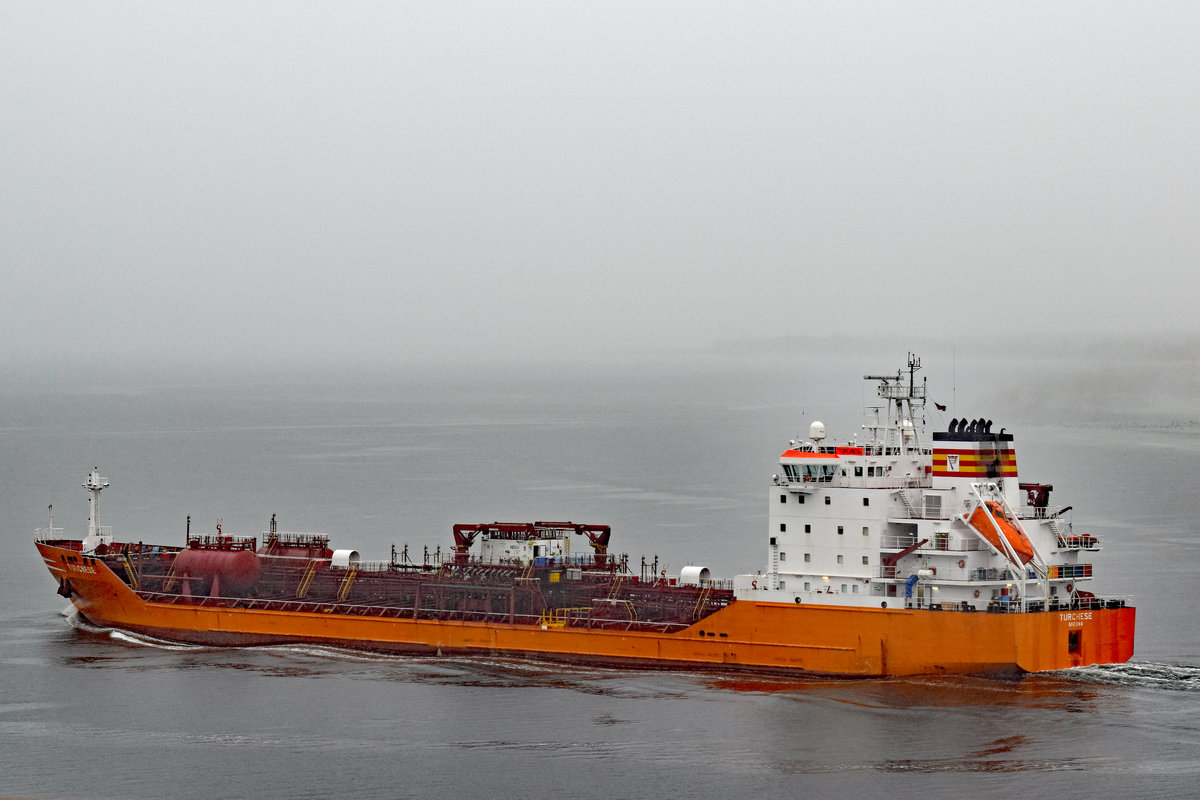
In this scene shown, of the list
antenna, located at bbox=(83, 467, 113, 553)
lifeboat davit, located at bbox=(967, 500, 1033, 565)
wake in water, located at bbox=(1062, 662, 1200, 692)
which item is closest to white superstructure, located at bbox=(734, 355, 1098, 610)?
lifeboat davit, located at bbox=(967, 500, 1033, 565)

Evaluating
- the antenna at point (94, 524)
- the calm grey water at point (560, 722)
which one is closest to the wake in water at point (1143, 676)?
the calm grey water at point (560, 722)

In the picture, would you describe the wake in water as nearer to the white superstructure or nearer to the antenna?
the white superstructure

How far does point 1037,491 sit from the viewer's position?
44.0 meters

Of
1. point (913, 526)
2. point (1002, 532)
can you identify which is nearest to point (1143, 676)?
point (1002, 532)

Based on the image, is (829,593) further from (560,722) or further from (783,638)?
(560,722)

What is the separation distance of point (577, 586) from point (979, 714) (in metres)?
15.4

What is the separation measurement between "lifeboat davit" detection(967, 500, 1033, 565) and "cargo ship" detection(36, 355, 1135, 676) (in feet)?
0.15

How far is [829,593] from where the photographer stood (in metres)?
43.5

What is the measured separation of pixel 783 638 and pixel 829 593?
188 cm

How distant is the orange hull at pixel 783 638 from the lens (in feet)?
135

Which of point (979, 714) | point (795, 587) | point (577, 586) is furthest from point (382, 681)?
point (979, 714)

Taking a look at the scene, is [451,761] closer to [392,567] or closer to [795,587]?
[795,587]

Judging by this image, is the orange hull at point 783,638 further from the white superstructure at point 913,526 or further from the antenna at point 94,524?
the antenna at point 94,524

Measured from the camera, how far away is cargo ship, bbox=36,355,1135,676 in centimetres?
4188
